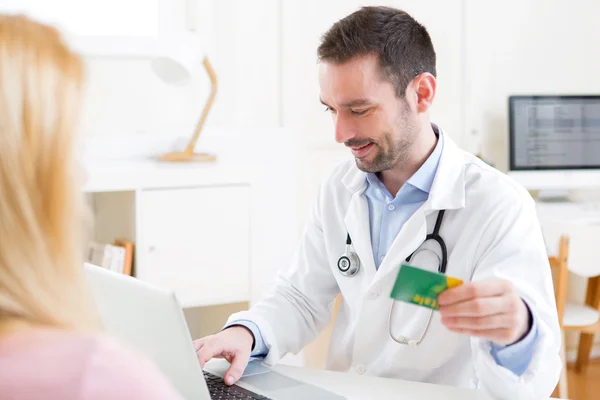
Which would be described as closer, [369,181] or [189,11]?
[369,181]

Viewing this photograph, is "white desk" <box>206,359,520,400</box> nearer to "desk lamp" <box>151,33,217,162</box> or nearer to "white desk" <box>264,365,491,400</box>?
"white desk" <box>264,365,491,400</box>

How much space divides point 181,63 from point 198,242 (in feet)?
1.94

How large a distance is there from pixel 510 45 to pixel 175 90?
5.50 ft

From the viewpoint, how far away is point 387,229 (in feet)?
5.64

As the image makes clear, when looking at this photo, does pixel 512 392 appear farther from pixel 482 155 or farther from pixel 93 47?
pixel 482 155

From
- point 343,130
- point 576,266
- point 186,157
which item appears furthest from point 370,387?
point 576,266

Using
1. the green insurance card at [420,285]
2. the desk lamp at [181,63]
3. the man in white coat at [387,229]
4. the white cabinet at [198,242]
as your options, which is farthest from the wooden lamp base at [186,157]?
the green insurance card at [420,285]

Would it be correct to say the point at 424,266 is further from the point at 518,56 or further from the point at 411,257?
the point at 518,56

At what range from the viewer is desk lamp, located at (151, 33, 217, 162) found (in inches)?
107

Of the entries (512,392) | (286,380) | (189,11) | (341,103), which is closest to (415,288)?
(512,392)

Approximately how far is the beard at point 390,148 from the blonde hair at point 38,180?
1.01 m

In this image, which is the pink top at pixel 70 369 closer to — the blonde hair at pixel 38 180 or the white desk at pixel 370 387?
the blonde hair at pixel 38 180

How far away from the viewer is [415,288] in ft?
3.69

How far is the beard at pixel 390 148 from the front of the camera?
1719 mm
